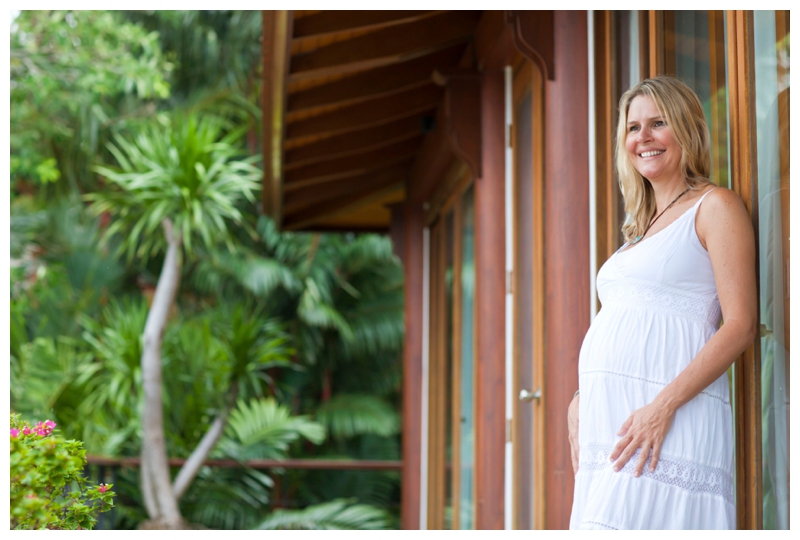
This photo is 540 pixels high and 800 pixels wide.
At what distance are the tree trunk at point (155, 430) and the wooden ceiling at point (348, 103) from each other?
1107 millimetres

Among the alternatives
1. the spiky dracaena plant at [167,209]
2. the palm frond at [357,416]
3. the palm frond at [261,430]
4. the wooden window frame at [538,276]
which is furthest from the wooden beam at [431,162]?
the palm frond at [357,416]

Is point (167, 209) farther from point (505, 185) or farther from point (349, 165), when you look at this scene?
point (505, 185)

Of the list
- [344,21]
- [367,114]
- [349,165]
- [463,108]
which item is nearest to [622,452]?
[344,21]

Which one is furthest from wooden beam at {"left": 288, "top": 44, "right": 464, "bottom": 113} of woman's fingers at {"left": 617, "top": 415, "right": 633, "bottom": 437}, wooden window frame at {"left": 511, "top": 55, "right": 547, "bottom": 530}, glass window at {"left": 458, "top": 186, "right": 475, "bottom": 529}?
woman's fingers at {"left": 617, "top": 415, "right": 633, "bottom": 437}

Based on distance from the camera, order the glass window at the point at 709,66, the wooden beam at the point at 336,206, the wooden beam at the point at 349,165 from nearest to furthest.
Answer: the glass window at the point at 709,66, the wooden beam at the point at 349,165, the wooden beam at the point at 336,206

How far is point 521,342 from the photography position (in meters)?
3.28

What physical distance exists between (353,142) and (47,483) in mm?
3719

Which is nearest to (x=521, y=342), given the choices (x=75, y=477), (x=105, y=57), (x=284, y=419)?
(x=75, y=477)

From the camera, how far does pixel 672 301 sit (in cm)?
155

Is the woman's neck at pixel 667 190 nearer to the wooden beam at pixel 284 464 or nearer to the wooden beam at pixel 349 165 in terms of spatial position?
the wooden beam at pixel 349 165

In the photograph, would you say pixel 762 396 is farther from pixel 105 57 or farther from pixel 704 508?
pixel 105 57

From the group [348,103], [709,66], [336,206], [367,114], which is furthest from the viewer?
[336,206]

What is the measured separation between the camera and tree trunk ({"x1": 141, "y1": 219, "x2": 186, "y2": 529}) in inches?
242

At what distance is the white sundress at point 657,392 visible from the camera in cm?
146
